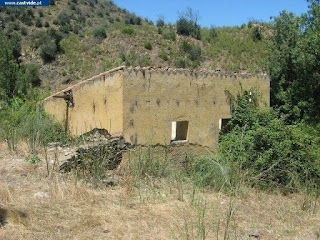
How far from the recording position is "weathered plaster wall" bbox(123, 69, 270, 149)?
790 centimetres

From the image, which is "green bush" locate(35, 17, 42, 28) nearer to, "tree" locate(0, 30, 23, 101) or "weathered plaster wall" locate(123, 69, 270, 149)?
"tree" locate(0, 30, 23, 101)

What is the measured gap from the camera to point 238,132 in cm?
938

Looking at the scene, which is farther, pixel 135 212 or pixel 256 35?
pixel 256 35

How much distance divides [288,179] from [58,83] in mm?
25526

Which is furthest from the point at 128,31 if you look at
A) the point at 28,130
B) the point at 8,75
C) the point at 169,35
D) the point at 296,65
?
the point at 28,130

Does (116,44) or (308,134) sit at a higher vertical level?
(116,44)

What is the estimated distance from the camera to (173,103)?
8500mm

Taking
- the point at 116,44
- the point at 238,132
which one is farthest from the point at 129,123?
the point at 116,44

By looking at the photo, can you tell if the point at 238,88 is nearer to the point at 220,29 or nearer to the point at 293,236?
the point at 293,236

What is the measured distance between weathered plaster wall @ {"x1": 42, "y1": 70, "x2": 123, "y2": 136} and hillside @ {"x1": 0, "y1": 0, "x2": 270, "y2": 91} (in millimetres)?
19677

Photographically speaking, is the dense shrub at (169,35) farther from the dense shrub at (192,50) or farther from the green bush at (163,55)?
the green bush at (163,55)

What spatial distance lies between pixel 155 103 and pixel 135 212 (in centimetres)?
366

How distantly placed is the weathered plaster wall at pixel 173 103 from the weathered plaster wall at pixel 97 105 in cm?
26

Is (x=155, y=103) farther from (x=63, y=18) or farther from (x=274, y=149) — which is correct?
(x=63, y=18)
